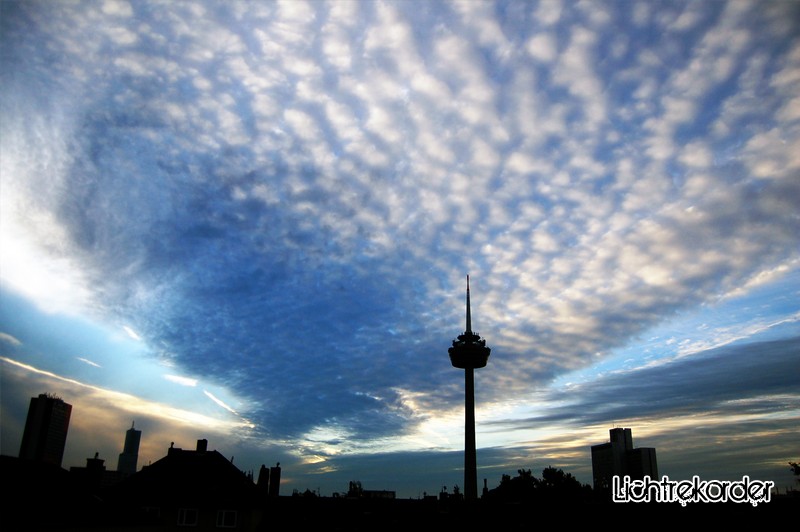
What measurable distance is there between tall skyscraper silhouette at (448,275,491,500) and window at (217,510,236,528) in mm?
68235

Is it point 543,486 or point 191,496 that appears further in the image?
point 543,486

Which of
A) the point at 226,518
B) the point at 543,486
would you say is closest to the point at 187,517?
the point at 226,518

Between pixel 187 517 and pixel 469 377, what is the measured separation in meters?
76.5

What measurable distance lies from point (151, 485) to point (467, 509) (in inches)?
1215

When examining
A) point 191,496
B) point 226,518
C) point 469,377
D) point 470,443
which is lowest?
point 226,518

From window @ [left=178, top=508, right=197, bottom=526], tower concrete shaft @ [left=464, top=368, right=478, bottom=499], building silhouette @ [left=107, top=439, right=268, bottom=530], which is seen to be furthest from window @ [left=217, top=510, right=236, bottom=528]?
tower concrete shaft @ [left=464, top=368, right=478, bottom=499]

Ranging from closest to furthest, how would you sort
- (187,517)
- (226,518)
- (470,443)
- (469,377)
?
(187,517)
(226,518)
(470,443)
(469,377)

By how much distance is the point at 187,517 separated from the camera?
45.3 metres

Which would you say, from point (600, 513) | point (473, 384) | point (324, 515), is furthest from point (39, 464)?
point (473, 384)

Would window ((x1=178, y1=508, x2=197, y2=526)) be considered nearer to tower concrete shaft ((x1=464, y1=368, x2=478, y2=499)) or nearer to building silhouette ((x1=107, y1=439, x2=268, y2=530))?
building silhouette ((x1=107, y1=439, x2=268, y2=530))

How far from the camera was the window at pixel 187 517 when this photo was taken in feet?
148

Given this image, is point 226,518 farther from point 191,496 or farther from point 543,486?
point 543,486

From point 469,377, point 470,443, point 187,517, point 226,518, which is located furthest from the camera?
point 469,377

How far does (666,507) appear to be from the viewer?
49.9 m
